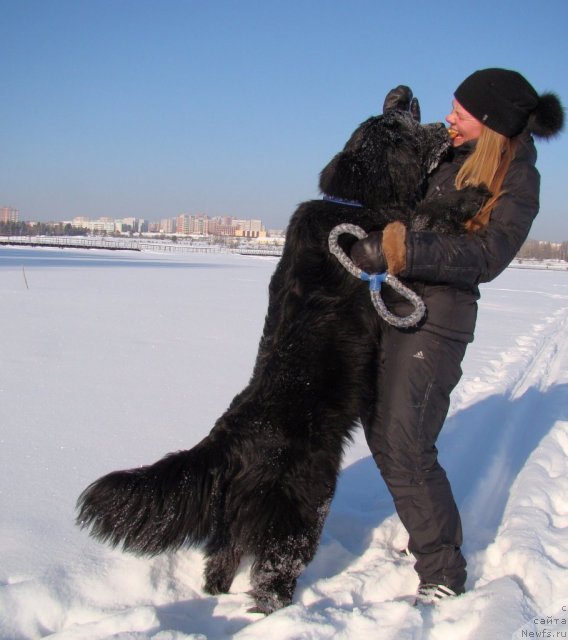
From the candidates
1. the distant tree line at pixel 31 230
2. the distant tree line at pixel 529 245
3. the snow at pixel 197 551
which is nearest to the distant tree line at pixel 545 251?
the distant tree line at pixel 529 245

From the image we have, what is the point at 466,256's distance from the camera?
1747 millimetres

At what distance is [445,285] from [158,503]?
1.20 metres

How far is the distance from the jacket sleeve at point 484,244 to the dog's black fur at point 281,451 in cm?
13

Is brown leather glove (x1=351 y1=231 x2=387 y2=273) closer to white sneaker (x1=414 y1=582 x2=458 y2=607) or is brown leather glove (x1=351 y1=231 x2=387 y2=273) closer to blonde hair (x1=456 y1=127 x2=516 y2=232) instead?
blonde hair (x1=456 y1=127 x2=516 y2=232)

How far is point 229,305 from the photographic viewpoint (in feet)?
35.7

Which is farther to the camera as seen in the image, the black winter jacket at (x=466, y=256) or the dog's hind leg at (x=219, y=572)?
the dog's hind leg at (x=219, y=572)

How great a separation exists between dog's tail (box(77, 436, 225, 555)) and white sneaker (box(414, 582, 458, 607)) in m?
0.81

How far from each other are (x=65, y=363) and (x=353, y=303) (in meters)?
4.04

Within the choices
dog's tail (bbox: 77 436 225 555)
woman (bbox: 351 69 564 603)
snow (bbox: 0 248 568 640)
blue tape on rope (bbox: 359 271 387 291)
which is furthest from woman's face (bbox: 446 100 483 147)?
snow (bbox: 0 248 568 640)

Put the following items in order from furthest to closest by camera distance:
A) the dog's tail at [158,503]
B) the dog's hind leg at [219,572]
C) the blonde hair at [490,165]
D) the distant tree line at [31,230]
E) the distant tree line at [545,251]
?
the distant tree line at [31,230]
the distant tree line at [545,251]
the dog's hind leg at [219,572]
the blonde hair at [490,165]
the dog's tail at [158,503]

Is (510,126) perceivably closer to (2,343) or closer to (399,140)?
(399,140)

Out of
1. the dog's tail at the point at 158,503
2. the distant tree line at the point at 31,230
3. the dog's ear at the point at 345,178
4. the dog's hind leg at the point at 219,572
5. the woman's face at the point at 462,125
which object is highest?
the distant tree line at the point at 31,230

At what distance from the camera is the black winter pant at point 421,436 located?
1931 mm

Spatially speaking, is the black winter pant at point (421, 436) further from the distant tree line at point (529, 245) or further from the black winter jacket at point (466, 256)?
the distant tree line at point (529, 245)
